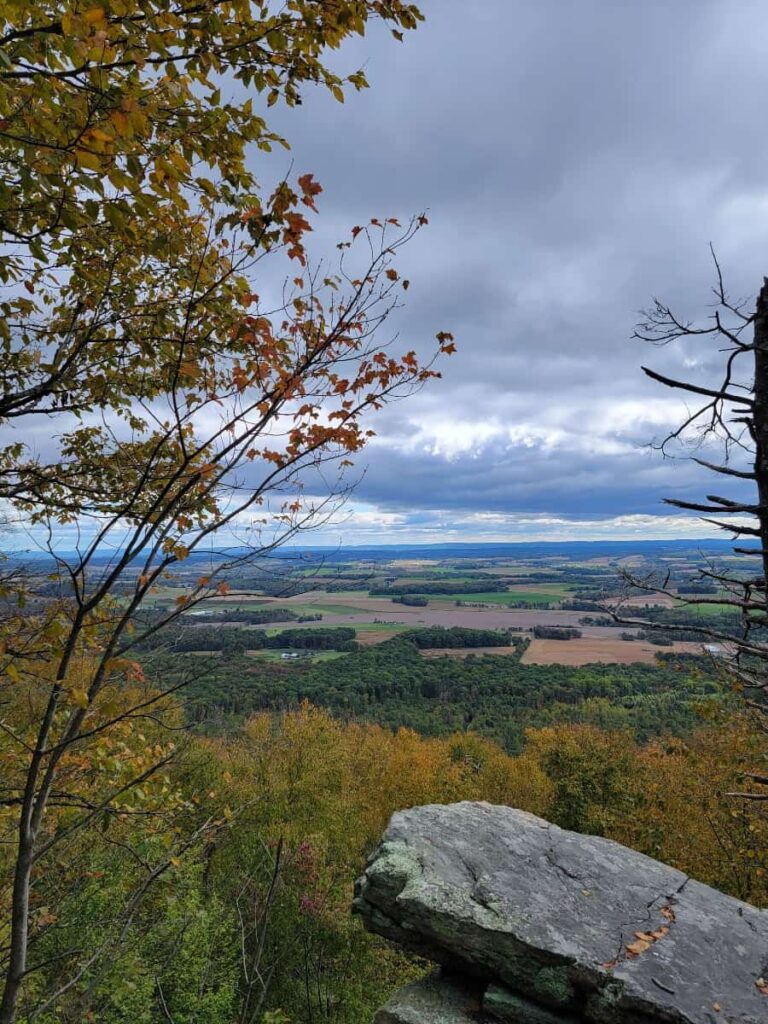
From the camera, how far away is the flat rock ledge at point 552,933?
6152mm

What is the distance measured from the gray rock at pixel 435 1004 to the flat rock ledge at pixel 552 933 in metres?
0.02

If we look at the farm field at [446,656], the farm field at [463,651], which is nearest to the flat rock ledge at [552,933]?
the farm field at [446,656]

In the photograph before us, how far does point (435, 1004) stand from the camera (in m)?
7.05

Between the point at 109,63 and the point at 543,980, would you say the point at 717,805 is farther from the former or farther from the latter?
the point at 109,63

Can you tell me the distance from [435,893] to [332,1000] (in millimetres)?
11995

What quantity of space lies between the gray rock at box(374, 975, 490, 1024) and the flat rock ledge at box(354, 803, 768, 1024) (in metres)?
0.02

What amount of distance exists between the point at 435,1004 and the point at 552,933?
74.4 inches

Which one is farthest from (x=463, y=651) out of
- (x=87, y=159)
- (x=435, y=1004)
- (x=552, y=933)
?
(x=87, y=159)

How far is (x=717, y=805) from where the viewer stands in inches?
617

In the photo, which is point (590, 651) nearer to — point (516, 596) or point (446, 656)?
point (446, 656)

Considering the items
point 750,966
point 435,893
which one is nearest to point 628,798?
point 750,966

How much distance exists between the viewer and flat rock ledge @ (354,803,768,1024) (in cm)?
615

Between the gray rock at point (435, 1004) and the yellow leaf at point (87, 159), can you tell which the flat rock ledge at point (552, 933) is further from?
the yellow leaf at point (87, 159)

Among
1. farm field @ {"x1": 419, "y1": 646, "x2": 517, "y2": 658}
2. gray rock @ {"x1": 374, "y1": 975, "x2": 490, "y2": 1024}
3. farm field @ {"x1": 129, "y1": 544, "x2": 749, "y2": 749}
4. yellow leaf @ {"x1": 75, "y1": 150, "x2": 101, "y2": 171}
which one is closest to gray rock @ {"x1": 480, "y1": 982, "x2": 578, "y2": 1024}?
gray rock @ {"x1": 374, "y1": 975, "x2": 490, "y2": 1024}
